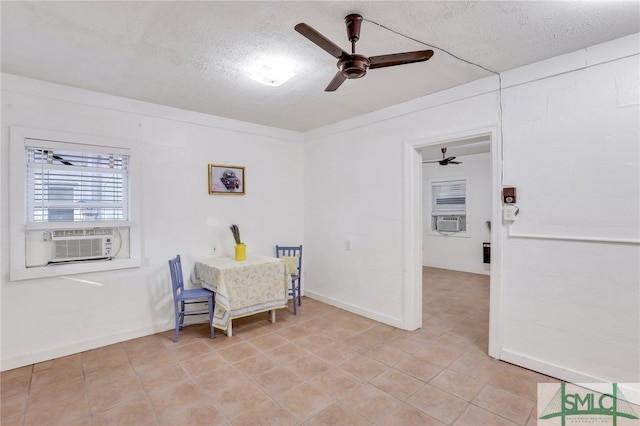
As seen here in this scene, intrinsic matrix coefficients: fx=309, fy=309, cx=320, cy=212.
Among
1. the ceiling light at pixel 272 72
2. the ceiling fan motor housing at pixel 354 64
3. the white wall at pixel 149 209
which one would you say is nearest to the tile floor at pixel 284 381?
the white wall at pixel 149 209

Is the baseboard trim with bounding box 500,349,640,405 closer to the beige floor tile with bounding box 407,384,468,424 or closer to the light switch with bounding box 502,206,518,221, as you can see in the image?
the beige floor tile with bounding box 407,384,468,424

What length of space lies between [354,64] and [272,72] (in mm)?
847

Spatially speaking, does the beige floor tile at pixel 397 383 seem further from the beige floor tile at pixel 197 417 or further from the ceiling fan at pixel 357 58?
the ceiling fan at pixel 357 58

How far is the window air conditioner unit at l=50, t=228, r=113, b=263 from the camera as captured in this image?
2.88 meters

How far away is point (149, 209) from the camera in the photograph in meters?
3.39

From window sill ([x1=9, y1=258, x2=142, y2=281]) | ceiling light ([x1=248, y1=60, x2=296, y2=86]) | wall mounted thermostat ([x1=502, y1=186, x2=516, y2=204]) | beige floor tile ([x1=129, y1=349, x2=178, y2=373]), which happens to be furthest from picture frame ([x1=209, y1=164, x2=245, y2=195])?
wall mounted thermostat ([x1=502, y1=186, x2=516, y2=204])

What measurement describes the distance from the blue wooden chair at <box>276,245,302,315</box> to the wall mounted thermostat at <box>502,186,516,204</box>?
2520mm

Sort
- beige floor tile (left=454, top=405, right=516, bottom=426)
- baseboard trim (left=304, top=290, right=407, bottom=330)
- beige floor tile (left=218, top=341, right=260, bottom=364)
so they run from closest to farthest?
beige floor tile (left=454, top=405, right=516, bottom=426)
beige floor tile (left=218, top=341, right=260, bottom=364)
baseboard trim (left=304, top=290, right=407, bottom=330)

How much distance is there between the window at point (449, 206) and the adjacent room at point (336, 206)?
116 inches

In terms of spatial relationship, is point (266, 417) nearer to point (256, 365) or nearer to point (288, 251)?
point (256, 365)

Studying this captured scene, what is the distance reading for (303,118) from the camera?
13.2ft

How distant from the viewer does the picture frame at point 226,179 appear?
3857mm

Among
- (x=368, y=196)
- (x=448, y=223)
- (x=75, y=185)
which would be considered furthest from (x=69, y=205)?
(x=448, y=223)

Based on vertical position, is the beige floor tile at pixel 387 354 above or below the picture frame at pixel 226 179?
below
